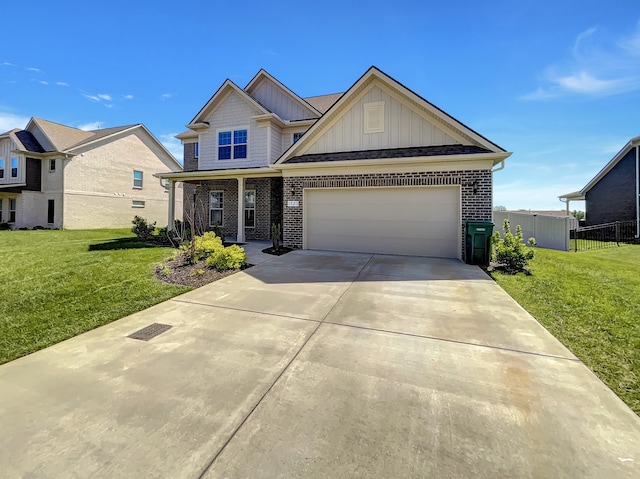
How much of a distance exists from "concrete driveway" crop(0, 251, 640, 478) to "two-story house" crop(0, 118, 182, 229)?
20.1 meters

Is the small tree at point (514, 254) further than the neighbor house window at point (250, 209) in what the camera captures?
No

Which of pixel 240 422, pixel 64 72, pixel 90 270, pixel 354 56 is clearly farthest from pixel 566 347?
pixel 64 72

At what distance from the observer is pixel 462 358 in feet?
10.6

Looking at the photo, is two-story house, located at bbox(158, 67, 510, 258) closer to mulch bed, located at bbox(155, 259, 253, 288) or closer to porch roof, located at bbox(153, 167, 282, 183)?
porch roof, located at bbox(153, 167, 282, 183)

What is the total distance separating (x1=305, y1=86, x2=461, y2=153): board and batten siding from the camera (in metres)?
10.0

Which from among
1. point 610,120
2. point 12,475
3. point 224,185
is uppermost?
point 610,120

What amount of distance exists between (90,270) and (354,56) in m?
12.0

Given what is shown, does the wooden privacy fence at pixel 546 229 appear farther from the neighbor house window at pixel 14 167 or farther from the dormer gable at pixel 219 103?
the neighbor house window at pixel 14 167

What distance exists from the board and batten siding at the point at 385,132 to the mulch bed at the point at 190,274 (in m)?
6.01

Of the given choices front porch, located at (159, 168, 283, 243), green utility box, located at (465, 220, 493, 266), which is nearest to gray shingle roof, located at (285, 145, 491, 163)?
green utility box, located at (465, 220, 493, 266)

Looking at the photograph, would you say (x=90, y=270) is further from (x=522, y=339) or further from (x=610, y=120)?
(x=610, y=120)

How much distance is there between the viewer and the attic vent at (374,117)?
34.6ft

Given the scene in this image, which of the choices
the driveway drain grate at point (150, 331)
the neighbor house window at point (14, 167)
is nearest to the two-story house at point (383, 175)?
the driveway drain grate at point (150, 331)

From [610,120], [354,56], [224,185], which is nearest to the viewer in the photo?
[354,56]
